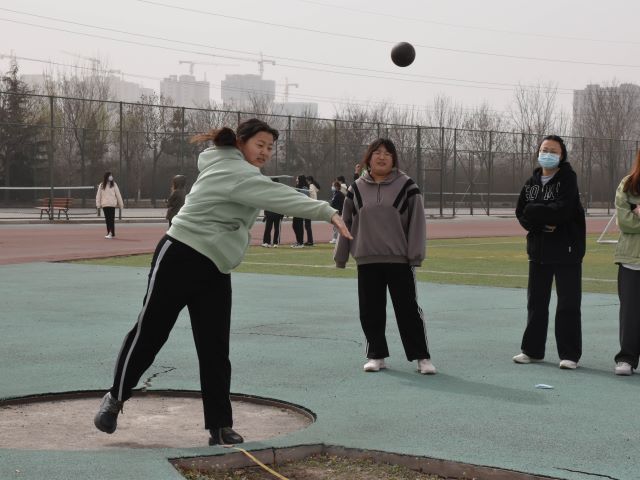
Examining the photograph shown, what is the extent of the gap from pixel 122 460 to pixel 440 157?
1732 inches

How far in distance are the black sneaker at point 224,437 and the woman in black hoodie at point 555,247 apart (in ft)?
11.6

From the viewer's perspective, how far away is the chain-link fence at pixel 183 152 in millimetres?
40312

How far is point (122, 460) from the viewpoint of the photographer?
5.55 m

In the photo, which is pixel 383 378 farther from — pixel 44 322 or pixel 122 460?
pixel 44 322

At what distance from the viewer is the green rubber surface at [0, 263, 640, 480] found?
18.9 feet

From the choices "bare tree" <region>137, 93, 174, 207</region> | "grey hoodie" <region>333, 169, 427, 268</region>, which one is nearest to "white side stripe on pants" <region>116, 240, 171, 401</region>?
"grey hoodie" <region>333, 169, 427, 268</region>

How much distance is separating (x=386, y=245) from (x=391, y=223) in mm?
171

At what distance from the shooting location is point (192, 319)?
6.17 meters

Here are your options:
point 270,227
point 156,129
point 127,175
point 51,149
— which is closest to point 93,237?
point 270,227

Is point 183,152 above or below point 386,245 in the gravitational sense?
above

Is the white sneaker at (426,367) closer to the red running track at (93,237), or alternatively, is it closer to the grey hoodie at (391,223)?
the grey hoodie at (391,223)

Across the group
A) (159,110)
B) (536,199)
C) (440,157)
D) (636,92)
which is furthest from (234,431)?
(636,92)

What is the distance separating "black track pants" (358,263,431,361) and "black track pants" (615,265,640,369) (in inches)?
60.3

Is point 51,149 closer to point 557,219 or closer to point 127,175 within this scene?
point 127,175
